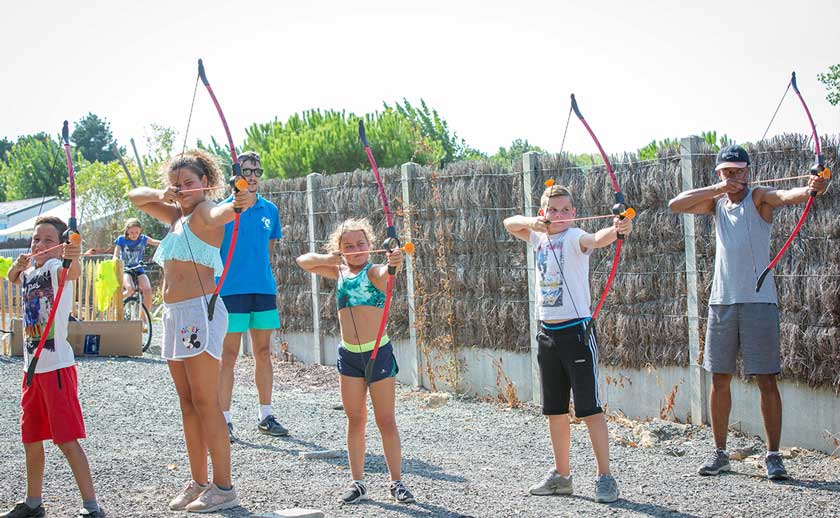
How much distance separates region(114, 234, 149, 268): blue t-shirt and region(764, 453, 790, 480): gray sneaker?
31.5 feet

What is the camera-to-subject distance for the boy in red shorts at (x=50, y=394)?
4758mm

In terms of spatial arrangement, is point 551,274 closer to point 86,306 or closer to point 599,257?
point 599,257

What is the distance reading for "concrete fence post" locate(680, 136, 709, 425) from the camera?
22.6 ft

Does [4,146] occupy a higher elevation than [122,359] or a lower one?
higher

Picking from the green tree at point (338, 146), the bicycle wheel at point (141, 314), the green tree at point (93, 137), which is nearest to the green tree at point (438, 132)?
the green tree at point (338, 146)

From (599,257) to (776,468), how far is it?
2.48 m

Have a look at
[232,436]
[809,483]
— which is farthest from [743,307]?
[232,436]

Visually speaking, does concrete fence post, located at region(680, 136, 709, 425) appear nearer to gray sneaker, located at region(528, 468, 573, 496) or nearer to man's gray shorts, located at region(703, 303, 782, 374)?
man's gray shorts, located at region(703, 303, 782, 374)

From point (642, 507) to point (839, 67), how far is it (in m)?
24.4

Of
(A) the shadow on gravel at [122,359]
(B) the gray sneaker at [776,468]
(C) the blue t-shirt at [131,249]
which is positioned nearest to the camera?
(B) the gray sneaker at [776,468]

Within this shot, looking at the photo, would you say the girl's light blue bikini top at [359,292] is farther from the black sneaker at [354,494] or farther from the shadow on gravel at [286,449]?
the shadow on gravel at [286,449]

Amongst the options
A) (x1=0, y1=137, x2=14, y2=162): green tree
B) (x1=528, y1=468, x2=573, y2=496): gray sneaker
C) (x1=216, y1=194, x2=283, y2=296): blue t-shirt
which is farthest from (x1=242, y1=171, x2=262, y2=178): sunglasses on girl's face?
(x1=0, y1=137, x2=14, y2=162): green tree

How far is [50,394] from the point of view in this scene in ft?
15.8

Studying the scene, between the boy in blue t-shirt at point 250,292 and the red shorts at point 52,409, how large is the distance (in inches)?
74.7
